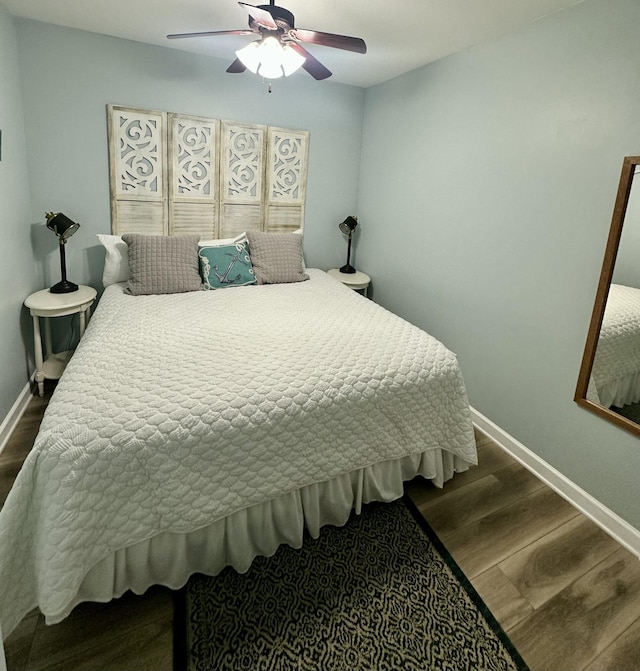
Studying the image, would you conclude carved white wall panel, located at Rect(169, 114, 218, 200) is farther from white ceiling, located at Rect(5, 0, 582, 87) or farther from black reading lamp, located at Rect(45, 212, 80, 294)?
black reading lamp, located at Rect(45, 212, 80, 294)

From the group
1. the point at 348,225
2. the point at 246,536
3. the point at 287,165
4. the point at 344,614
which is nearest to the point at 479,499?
the point at 344,614

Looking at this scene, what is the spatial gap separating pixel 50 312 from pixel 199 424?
5.70 feet

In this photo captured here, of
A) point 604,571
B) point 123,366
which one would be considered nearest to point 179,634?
point 123,366

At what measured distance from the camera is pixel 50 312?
259cm

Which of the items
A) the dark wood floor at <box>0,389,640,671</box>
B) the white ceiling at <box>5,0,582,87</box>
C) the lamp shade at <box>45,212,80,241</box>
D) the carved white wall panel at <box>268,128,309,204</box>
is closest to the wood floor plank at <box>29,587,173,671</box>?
the dark wood floor at <box>0,389,640,671</box>

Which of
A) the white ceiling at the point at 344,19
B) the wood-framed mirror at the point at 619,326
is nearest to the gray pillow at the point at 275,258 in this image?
the white ceiling at the point at 344,19

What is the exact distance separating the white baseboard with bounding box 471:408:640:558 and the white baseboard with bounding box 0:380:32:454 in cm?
278

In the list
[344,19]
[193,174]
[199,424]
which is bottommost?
[199,424]

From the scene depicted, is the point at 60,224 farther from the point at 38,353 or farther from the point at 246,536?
the point at 246,536

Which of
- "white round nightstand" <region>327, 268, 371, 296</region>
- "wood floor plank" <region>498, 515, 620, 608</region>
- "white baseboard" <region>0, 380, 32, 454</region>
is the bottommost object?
"wood floor plank" <region>498, 515, 620, 608</region>

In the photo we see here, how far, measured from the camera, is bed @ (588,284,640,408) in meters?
1.83

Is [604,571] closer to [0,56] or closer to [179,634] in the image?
[179,634]

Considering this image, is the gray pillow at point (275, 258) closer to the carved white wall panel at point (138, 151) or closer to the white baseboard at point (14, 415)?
the carved white wall panel at point (138, 151)

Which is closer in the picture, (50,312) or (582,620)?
(582,620)
